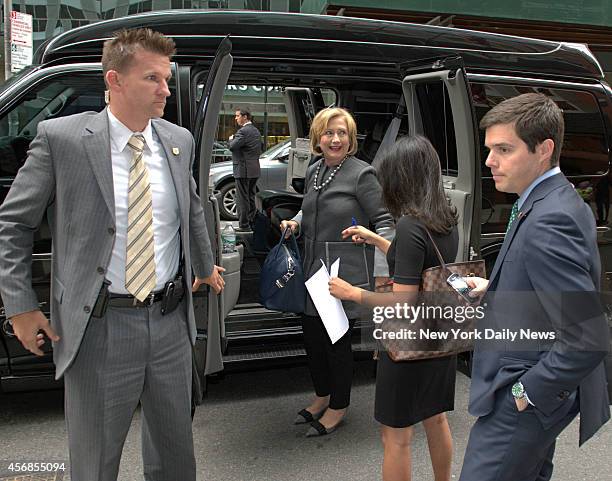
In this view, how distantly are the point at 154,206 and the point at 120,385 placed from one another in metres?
0.65

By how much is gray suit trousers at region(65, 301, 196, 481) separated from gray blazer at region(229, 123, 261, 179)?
624cm

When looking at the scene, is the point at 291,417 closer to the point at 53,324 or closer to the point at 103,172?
the point at 53,324

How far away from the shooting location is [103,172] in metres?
2.02

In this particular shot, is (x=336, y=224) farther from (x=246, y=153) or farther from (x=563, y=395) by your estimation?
(x=246, y=153)

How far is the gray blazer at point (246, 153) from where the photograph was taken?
8.42 m

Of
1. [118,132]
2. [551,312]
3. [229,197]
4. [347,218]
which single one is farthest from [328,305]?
[229,197]

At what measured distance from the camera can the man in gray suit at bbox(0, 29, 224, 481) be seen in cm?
200

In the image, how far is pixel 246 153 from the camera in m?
8.44

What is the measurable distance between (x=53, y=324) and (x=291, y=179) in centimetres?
464

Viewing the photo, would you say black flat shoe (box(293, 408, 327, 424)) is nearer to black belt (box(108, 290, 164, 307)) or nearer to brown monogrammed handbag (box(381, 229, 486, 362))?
brown monogrammed handbag (box(381, 229, 486, 362))

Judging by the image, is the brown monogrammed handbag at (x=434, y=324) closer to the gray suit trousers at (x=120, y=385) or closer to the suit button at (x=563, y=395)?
the suit button at (x=563, y=395)

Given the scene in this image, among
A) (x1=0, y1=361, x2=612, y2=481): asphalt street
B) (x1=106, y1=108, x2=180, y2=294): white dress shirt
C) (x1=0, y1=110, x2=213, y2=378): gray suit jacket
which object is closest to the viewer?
(x1=0, y1=110, x2=213, y2=378): gray suit jacket

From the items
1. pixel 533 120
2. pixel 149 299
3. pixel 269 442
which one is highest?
pixel 533 120

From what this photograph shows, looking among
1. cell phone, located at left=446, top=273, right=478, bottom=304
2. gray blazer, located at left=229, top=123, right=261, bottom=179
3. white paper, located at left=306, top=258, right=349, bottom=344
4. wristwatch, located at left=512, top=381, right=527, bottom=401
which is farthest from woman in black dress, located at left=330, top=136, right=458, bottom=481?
gray blazer, located at left=229, top=123, right=261, bottom=179
